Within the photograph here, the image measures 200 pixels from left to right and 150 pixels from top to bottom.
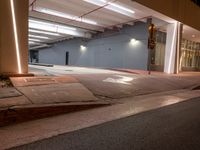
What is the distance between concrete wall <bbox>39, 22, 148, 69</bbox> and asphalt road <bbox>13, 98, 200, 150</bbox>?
12762 millimetres

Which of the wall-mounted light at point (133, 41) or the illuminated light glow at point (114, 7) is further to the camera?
the wall-mounted light at point (133, 41)

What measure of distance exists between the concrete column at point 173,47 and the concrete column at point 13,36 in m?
11.7

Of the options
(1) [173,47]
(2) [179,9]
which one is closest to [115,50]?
(1) [173,47]

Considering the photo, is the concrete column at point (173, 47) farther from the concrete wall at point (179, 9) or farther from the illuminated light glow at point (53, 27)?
the illuminated light glow at point (53, 27)

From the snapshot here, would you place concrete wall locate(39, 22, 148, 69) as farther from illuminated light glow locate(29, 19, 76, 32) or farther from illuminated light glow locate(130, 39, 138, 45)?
illuminated light glow locate(29, 19, 76, 32)

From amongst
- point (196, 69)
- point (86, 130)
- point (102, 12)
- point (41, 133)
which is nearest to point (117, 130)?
point (86, 130)

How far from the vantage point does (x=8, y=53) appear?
18.5ft

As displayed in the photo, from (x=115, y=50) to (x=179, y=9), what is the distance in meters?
7.06

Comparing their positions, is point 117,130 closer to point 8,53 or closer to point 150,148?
point 150,148

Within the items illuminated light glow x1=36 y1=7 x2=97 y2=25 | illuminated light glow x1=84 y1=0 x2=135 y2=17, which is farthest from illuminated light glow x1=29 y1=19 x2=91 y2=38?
illuminated light glow x1=84 y1=0 x2=135 y2=17

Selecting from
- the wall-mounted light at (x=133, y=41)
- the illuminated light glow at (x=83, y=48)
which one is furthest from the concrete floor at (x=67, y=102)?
the illuminated light glow at (x=83, y=48)

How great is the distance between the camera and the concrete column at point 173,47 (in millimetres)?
14562

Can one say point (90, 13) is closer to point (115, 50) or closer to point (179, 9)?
point (115, 50)

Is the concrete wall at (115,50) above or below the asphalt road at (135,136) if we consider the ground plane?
above
